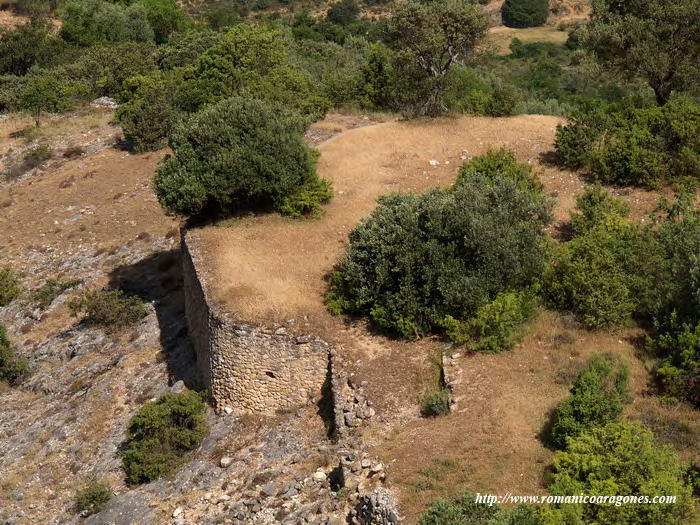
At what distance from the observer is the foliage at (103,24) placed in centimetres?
6575

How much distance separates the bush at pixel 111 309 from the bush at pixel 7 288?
12.2 ft

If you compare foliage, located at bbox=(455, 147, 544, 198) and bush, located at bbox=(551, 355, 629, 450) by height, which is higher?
bush, located at bbox=(551, 355, 629, 450)

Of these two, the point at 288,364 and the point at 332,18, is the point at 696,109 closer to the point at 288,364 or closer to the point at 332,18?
the point at 288,364

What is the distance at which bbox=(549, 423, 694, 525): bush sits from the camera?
12.1 meters

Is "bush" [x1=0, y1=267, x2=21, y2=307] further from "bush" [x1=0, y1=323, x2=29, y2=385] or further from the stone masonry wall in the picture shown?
→ the stone masonry wall

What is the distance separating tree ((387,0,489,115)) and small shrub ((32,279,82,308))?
1540 centimetres

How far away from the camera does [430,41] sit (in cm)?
3133

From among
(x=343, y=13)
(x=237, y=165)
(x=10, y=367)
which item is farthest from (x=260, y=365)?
(x=343, y=13)

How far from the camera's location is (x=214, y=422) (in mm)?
19406

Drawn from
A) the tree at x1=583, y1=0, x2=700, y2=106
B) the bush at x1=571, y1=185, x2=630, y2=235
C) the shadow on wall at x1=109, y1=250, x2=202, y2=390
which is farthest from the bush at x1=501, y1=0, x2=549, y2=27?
the bush at x1=571, y1=185, x2=630, y2=235

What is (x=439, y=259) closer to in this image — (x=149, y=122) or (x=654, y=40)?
(x=654, y=40)

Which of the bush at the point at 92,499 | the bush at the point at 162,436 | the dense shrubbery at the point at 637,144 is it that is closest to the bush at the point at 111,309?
the bush at the point at 162,436

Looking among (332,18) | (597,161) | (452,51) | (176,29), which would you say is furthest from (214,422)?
(332,18)

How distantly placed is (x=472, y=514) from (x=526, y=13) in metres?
96.2
